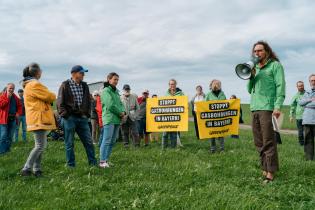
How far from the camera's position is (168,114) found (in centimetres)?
1333

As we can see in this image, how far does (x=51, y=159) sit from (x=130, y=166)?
247 centimetres

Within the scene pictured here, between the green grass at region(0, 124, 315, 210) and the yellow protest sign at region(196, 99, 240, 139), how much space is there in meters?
2.86

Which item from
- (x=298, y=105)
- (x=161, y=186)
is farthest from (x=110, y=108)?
(x=298, y=105)

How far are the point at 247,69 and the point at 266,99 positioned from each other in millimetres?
665

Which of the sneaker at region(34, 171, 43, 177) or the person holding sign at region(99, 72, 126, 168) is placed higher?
the person holding sign at region(99, 72, 126, 168)

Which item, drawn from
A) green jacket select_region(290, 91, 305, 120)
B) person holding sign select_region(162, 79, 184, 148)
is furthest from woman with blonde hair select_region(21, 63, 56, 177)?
green jacket select_region(290, 91, 305, 120)

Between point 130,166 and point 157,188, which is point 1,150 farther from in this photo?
point 157,188

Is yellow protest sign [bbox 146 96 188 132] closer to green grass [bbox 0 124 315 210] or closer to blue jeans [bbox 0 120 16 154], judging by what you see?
green grass [bbox 0 124 315 210]

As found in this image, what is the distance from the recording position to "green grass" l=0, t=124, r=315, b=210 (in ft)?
17.3

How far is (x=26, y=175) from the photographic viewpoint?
291 inches

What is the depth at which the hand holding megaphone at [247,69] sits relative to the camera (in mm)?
6715

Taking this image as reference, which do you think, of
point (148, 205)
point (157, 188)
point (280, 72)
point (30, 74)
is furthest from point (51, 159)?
point (280, 72)

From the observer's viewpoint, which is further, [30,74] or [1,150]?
[1,150]

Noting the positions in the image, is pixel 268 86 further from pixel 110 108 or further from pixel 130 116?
pixel 130 116
